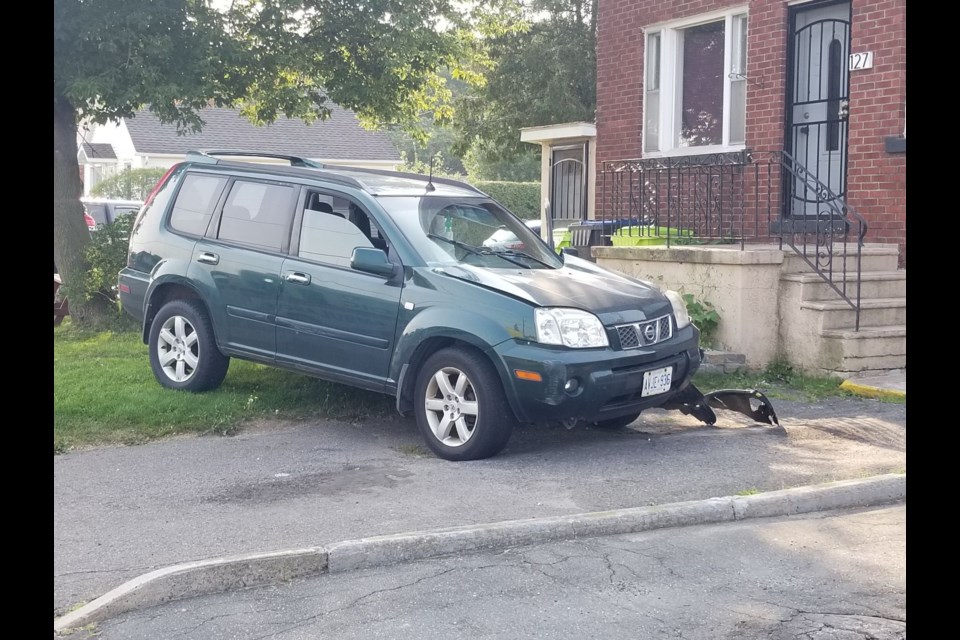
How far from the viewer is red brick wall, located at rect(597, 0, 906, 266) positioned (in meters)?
11.0

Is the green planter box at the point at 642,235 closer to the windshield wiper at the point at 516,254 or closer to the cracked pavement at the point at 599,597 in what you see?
Result: the windshield wiper at the point at 516,254

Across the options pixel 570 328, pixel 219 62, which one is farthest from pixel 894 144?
pixel 219 62

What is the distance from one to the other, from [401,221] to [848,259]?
538 centimetres

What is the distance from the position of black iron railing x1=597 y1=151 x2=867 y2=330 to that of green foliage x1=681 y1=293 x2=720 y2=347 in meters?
0.97

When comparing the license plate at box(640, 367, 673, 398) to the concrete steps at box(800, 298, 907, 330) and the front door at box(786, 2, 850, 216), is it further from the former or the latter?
the front door at box(786, 2, 850, 216)

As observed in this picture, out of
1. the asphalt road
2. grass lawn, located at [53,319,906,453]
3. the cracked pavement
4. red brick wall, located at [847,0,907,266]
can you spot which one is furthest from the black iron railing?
the cracked pavement

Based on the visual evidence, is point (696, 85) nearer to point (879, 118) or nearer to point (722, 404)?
point (879, 118)

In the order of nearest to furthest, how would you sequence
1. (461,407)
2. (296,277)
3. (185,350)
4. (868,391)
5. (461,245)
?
(461,407) → (461,245) → (296,277) → (185,350) → (868,391)

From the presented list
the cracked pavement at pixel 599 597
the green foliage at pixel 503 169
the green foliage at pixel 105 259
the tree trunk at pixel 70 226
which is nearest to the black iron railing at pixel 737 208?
the cracked pavement at pixel 599 597

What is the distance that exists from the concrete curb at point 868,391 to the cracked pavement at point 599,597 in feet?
12.6

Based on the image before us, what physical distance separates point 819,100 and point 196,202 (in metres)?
7.11

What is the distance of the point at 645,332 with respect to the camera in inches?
285
